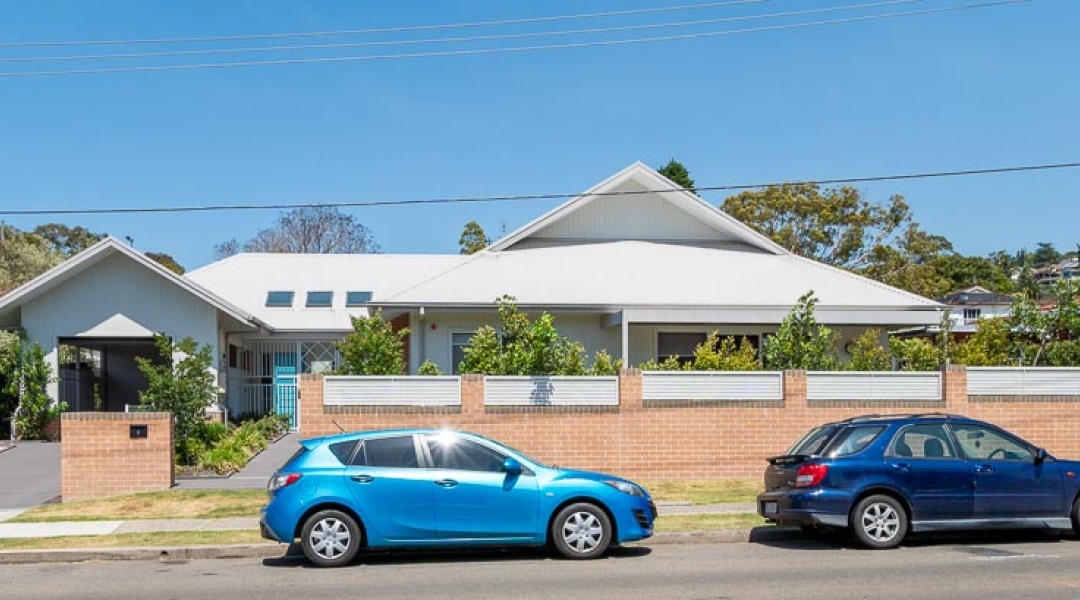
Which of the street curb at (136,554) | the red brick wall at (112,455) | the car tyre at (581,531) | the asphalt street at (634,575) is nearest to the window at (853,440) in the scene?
the asphalt street at (634,575)

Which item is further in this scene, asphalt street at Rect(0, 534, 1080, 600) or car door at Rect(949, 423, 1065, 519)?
car door at Rect(949, 423, 1065, 519)

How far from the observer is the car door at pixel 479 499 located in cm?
1149

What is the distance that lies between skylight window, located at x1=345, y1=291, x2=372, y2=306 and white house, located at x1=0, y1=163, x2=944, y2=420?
0.04m

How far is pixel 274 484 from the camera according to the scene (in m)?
11.6

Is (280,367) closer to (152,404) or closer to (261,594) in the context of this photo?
(152,404)

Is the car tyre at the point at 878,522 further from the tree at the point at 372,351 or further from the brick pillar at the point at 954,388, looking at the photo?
the tree at the point at 372,351

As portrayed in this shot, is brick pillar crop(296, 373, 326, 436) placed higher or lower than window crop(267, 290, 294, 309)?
lower

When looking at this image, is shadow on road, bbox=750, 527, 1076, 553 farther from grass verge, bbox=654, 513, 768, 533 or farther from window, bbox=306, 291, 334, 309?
window, bbox=306, 291, 334, 309

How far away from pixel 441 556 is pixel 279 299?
69.9ft

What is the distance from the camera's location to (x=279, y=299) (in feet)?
106

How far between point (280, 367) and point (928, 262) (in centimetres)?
3632

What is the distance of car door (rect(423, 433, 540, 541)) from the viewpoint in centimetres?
1149

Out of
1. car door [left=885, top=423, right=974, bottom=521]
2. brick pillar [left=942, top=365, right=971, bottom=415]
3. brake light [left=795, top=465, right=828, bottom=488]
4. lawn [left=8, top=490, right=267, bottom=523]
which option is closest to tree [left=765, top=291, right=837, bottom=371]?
brick pillar [left=942, top=365, right=971, bottom=415]

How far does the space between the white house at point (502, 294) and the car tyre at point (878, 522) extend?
961cm
